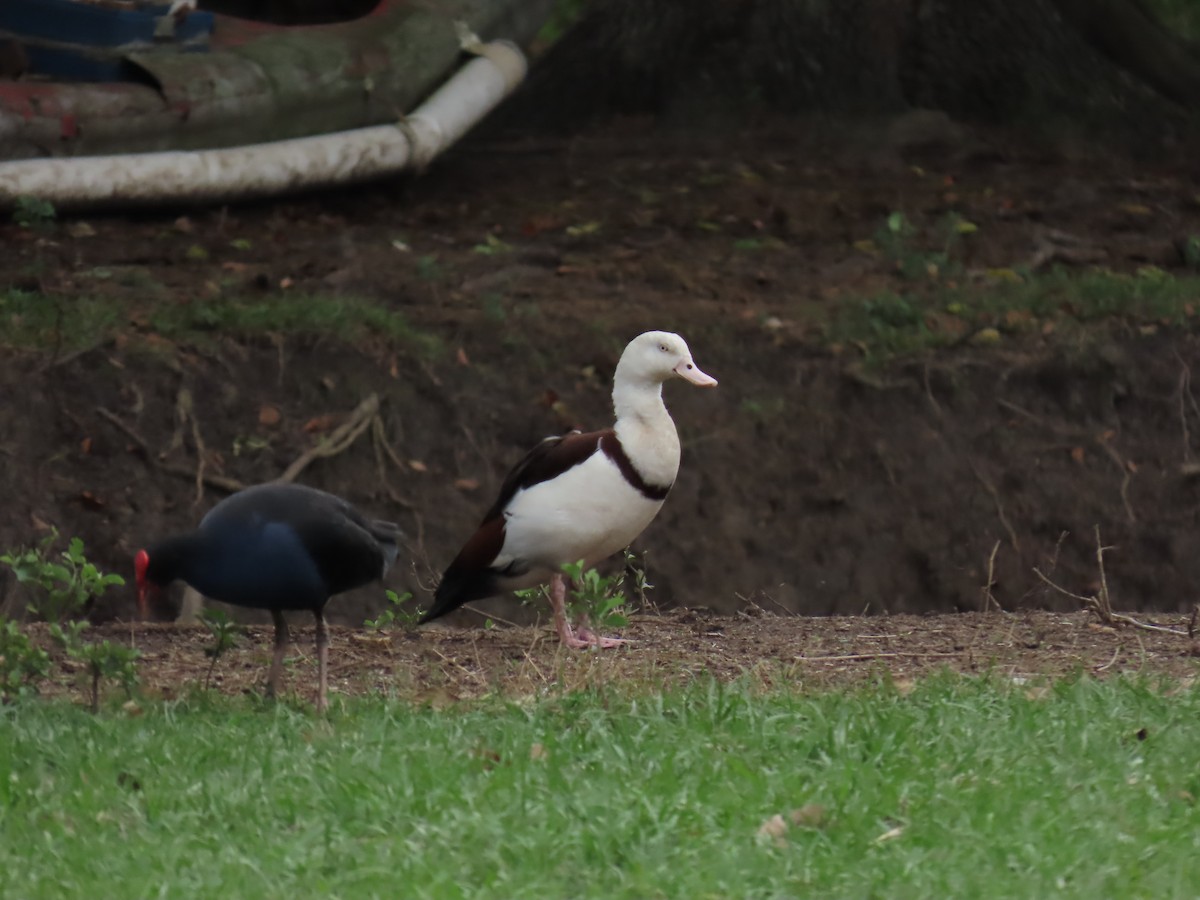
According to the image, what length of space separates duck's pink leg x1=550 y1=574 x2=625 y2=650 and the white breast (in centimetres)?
9

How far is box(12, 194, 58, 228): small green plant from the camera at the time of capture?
10414 millimetres

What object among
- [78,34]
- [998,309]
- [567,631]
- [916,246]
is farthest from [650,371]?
[78,34]

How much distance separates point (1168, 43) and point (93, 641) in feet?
33.4

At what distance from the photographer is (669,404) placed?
1023 cm

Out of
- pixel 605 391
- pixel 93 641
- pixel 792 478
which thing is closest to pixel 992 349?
pixel 792 478

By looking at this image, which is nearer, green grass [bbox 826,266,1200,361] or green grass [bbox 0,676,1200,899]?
green grass [bbox 0,676,1200,899]

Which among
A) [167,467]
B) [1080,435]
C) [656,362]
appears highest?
[656,362]

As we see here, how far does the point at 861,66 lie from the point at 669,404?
420 centimetres

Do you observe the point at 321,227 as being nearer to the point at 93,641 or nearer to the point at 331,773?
the point at 93,641

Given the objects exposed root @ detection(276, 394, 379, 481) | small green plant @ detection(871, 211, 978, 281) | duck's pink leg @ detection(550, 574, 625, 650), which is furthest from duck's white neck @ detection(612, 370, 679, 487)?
small green plant @ detection(871, 211, 978, 281)

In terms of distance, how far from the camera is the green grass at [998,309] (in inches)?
420

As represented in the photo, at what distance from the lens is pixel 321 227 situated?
11.7m

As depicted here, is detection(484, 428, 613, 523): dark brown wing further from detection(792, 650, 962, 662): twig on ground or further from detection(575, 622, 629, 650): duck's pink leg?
detection(792, 650, 962, 662): twig on ground

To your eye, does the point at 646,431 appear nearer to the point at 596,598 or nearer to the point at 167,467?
the point at 596,598
